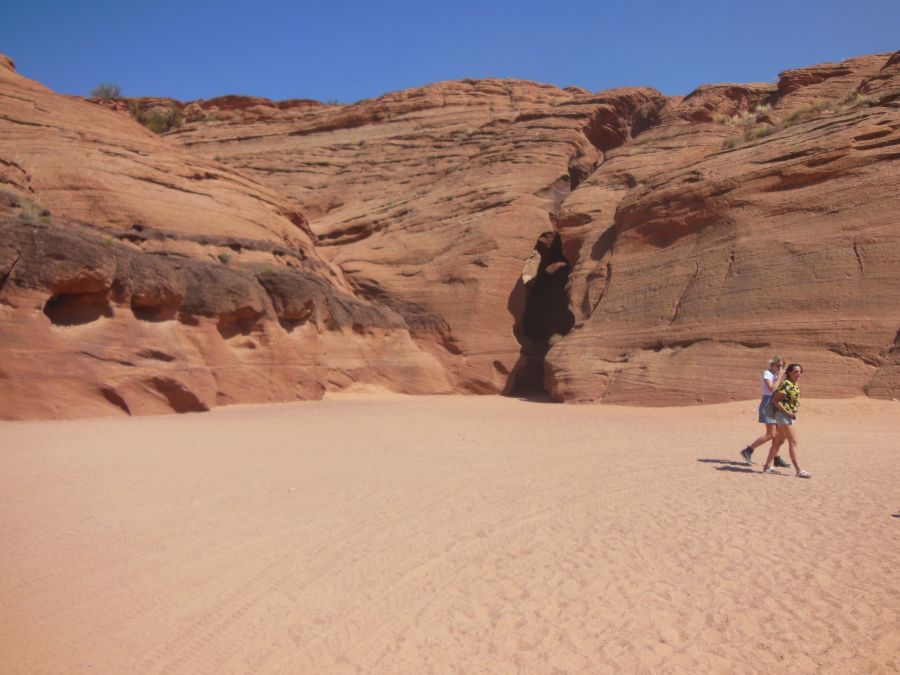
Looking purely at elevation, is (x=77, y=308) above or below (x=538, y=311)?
below

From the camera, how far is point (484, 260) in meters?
26.0

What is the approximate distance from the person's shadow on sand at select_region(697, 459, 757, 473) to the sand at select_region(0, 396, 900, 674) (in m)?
0.06

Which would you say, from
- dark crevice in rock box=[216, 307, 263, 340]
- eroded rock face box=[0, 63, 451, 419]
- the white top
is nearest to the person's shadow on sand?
the white top

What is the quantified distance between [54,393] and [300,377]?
743cm

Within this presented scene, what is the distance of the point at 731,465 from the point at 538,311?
844 inches

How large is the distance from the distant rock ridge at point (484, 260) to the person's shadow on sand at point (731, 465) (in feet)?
24.6

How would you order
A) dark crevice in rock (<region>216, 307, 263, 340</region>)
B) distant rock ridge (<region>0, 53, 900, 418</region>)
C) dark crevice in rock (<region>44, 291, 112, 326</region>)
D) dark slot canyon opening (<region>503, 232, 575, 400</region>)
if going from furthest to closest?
dark slot canyon opening (<region>503, 232, 575, 400</region>), dark crevice in rock (<region>216, 307, 263, 340</region>), distant rock ridge (<region>0, 53, 900, 418</region>), dark crevice in rock (<region>44, 291, 112, 326</region>)

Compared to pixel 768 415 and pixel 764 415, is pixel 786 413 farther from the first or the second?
pixel 764 415

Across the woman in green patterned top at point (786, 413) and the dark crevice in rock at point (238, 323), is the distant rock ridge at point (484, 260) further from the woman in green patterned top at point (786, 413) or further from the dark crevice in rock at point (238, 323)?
the woman in green patterned top at point (786, 413)

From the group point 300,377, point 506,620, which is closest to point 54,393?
point 300,377

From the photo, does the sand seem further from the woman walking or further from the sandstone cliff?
the sandstone cliff

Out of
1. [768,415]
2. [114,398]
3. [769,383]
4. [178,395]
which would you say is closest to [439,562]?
[768,415]

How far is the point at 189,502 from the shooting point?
620cm

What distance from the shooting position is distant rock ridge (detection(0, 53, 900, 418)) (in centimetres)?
1415
